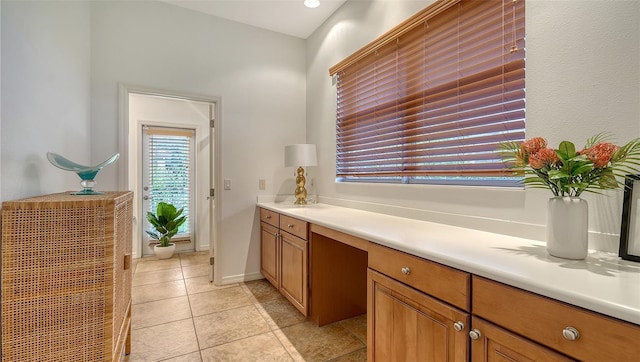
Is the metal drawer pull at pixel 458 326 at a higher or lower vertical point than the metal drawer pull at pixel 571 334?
lower

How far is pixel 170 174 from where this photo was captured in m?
4.38

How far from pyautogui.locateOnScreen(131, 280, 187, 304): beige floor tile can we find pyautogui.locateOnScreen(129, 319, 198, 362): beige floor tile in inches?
23.7

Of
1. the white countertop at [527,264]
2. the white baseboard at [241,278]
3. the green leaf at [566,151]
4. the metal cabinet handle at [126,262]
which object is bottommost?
the white baseboard at [241,278]

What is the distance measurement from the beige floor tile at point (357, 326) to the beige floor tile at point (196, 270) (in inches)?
75.1

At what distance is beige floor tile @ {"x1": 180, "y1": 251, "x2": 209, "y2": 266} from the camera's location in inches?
Answer: 152

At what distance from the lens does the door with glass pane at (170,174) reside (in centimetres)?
421

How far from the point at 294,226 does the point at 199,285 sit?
1.50 metres

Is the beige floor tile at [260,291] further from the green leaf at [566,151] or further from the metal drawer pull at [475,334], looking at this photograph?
the green leaf at [566,151]

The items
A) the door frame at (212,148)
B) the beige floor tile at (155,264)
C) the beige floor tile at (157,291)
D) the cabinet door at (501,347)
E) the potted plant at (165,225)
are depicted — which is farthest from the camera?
the potted plant at (165,225)

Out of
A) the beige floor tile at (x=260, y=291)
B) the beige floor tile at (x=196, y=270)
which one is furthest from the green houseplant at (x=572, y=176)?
Result: the beige floor tile at (x=196, y=270)

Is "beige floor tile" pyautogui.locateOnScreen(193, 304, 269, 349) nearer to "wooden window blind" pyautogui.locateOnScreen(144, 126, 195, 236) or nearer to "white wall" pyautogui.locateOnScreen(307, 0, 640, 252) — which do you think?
"white wall" pyautogui.locateOnScreen(307, 0, 640, 252)

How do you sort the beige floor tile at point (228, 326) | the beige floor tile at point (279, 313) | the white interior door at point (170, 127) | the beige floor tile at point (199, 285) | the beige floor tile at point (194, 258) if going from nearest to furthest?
1. the beige floor tile at point (228, 326)
2. the beige floor tile at point (279, 313)
3. the beige floor tile at point (199, 285)
4. the beige floor tile at point (194, 258)
5. the white interior door at point (170, 127)

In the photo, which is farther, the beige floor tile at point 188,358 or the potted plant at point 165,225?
the potted plant at point 165,225

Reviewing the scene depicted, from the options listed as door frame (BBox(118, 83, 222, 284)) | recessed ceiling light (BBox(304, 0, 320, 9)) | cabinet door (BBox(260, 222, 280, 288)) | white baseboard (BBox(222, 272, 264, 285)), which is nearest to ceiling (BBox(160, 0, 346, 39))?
recessed ceiling light (BBox(304, 0, 320, 9))
